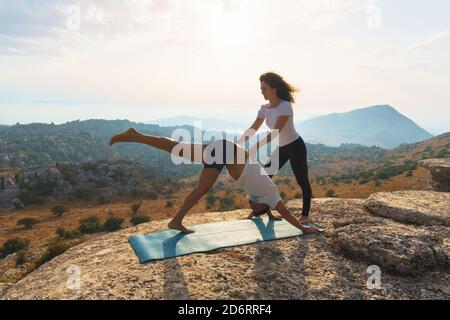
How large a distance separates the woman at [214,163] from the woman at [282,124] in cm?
66

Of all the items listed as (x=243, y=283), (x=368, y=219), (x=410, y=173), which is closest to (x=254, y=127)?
(x=368, y=219)

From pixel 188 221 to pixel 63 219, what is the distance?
1343 inches

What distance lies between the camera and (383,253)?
503 centimetres

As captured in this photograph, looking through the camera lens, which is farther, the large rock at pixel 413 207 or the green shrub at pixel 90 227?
the green shrub at pixel 90 227

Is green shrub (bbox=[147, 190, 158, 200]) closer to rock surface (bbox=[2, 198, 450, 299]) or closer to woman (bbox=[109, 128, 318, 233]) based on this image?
rock surface (bbox=[2, 198, 450, 299])

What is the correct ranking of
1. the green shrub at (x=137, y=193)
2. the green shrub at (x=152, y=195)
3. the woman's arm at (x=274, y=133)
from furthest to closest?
the green shrub at (x=137, y=193), the green shrub at (x=152, y=195), the woman's arm at (x=274, y=133)

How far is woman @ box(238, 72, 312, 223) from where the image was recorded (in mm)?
6531

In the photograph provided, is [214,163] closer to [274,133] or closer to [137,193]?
[274,133]

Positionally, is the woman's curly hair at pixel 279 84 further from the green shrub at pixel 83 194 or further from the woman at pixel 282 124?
the green shrub at pixel 83 194

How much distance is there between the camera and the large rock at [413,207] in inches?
276

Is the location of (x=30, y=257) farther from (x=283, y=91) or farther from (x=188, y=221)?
(x=283, y=91)

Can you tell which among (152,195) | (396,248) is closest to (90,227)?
(152,195)

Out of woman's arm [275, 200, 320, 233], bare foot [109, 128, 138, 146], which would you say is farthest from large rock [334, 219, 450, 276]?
bare foot [109, 128, 138, 146]

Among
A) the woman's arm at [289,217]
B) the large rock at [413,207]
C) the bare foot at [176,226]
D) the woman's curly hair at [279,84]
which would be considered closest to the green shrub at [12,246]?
the bare foot at [176,226]
